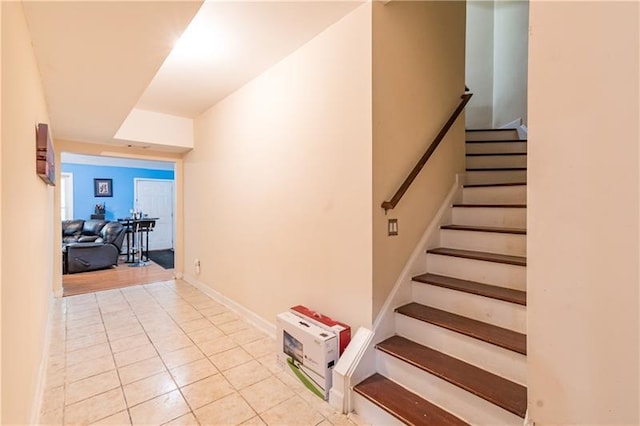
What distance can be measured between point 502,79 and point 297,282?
420 centimetres

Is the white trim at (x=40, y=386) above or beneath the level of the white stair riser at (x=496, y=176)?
beneath

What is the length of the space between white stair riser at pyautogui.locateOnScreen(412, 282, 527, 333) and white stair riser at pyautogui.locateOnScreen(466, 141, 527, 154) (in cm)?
206

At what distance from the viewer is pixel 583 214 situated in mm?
973

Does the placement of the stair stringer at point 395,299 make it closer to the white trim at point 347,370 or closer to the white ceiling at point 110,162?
the white trim at point 347,370

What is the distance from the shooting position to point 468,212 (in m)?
2.57

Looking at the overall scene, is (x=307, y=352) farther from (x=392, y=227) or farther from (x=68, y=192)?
(x=68, y=192)

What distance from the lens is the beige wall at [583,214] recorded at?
0.87 meters

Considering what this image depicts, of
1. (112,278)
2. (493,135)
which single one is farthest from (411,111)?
(112,278)

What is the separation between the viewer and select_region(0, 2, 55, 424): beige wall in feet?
3.44

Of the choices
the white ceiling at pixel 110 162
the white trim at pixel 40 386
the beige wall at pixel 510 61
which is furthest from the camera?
the white ceiling at pixel 110 162

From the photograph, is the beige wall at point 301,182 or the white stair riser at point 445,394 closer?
the white stair riser at point 445,394

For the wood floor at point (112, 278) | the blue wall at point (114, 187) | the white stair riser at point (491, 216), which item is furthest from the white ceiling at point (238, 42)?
the blue wall at point (114, 187)

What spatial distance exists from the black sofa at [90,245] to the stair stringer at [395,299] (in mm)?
5635

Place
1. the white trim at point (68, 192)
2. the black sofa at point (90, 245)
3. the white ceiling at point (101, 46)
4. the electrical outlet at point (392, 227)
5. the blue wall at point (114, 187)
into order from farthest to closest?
1. the blue wall at point (114, 187)
2. the white trim at point (68, 192)
3. the black sofa at point (90, 245)
4. the electrical outlet at point (392, 227)
5. the white ceiling at point (101, 46)
